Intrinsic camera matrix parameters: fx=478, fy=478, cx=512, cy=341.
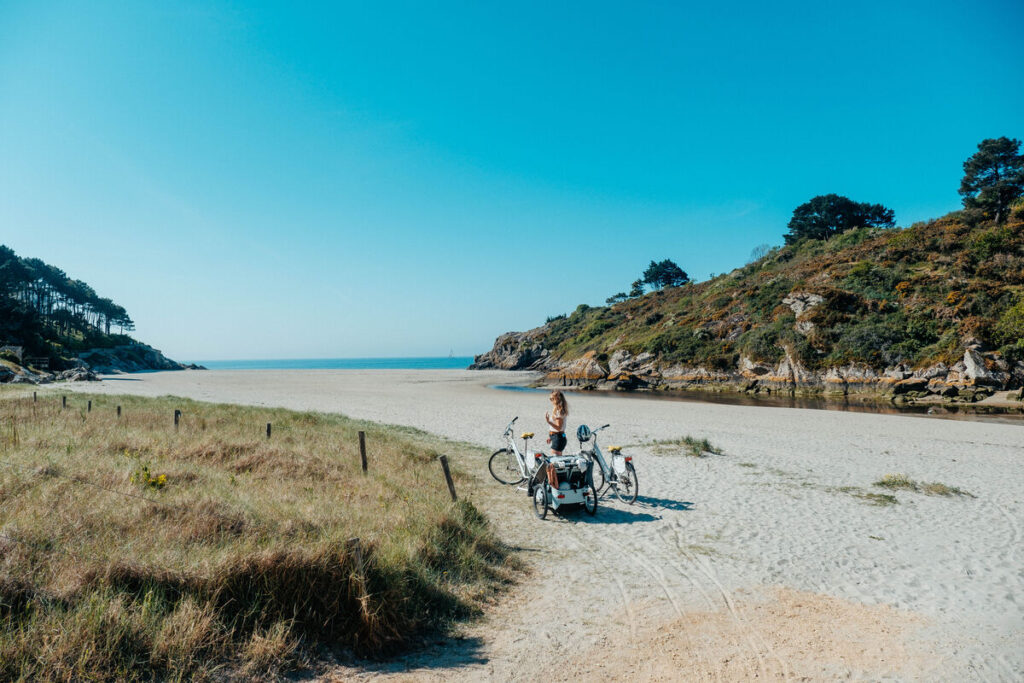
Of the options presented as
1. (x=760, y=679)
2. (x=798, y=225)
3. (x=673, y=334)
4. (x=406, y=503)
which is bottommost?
(x=760, y=679)

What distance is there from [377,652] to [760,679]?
361 cm

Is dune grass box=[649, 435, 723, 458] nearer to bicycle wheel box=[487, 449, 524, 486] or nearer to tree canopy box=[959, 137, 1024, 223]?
bicycle wheel box=[487, 449, 524, 486]

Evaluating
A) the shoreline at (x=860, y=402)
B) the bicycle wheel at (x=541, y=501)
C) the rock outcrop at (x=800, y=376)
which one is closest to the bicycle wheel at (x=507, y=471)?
the bicycle wheel at (x=541, y=501)

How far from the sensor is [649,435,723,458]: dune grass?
48.7 feet

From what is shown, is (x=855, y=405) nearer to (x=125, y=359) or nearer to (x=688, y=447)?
(x=688, y=447)

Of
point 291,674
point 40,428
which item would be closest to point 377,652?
point 291,674

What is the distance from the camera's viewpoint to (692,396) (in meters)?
36.8

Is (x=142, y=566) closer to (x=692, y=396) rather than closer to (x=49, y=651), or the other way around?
(x=49, y=651)

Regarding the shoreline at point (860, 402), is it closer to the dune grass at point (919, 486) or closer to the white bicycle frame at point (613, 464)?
the dune grass at point (919, 486)

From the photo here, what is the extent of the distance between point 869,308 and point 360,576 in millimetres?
47556

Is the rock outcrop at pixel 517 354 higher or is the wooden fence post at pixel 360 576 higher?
the rock outcrop at pixel 517 354

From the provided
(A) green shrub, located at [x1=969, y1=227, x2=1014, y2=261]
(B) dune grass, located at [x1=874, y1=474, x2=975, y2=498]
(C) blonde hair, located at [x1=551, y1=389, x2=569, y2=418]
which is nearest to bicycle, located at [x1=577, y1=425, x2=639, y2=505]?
(C) blonde hair, located at [x1=551, y1=389, x2=569, y2=418]

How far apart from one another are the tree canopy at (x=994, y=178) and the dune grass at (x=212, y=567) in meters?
68.9

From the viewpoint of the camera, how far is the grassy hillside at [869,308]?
33.3 m
